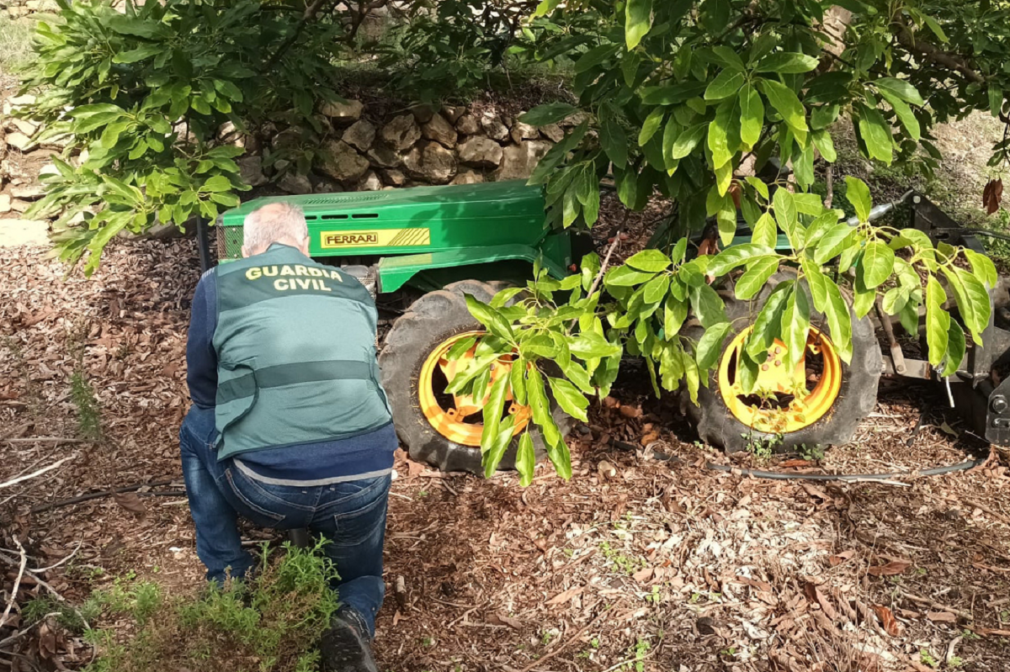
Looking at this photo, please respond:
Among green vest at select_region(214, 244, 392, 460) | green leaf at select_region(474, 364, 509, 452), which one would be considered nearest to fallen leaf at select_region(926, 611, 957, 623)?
green leaf at select_region(474, 364, 509, 452)

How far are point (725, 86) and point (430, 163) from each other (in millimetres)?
4467

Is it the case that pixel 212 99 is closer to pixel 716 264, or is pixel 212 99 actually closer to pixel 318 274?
pixel 318 274

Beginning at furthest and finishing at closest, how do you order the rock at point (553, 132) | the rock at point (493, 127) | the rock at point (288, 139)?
the rock at point (553, 132) → the rock at point (493, 127) → the rock at point (288, 139)

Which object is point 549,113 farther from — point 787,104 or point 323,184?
point 323,184

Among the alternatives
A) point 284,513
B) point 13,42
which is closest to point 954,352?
point 284,513

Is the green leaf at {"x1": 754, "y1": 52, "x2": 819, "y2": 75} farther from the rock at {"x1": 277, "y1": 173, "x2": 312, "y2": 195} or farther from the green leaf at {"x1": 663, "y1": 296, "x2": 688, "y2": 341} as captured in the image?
the rock at {"x1": 277, "y1": 173, "x2": 312, "y2": 195}

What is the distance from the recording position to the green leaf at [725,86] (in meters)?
2.75

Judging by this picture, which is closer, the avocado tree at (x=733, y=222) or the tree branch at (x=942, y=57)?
the avocado tree at (x=733, y=222)

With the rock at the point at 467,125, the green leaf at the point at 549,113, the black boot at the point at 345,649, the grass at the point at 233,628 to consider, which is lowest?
the black boot at the point at 345,649

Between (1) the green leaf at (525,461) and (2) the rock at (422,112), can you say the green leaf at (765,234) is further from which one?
(2) the rock at (422,112)

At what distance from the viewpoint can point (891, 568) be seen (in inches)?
142

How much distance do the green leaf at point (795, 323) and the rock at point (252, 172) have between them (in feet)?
16.3

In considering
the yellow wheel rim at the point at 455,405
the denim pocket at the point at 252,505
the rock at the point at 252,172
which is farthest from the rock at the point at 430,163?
the denim pocket at the point at 252,505

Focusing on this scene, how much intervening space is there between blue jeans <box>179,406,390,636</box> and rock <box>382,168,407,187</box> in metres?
4.10
